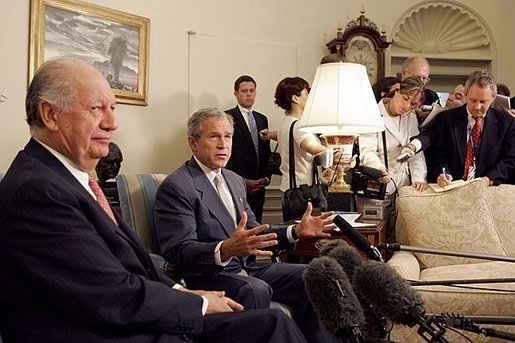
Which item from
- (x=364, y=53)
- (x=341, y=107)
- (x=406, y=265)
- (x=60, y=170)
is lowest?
(x=406, y=265)

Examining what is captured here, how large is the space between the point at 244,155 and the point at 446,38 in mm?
2976

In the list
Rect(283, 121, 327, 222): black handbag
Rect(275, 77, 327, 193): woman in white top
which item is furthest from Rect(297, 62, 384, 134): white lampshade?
Rect(283, 121, 327, 222): black handbag

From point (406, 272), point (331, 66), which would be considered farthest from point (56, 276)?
point (331, 66)

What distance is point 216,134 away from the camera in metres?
2.44

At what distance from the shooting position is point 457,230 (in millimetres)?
2980

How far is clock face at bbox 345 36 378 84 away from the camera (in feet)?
18.3

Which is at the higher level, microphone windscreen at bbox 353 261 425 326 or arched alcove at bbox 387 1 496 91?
arched alcove at bbox 387 1 496 91

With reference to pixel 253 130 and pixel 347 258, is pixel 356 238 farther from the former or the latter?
pixel 253 130

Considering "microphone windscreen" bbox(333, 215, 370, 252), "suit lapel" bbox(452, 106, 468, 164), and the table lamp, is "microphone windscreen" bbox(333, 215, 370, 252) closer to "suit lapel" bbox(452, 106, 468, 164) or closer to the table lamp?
the table lamp

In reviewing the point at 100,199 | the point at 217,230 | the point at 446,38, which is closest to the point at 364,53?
the point at 446,38

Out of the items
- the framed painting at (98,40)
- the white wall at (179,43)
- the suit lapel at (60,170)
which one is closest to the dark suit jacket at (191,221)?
the suit lapel at (60,170)

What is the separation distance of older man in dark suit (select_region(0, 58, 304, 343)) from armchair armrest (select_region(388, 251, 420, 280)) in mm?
1140

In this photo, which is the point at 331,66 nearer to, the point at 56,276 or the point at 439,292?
the point at 439,292

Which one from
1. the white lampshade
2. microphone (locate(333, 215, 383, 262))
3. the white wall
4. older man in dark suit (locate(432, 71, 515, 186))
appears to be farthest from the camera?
the white wall
